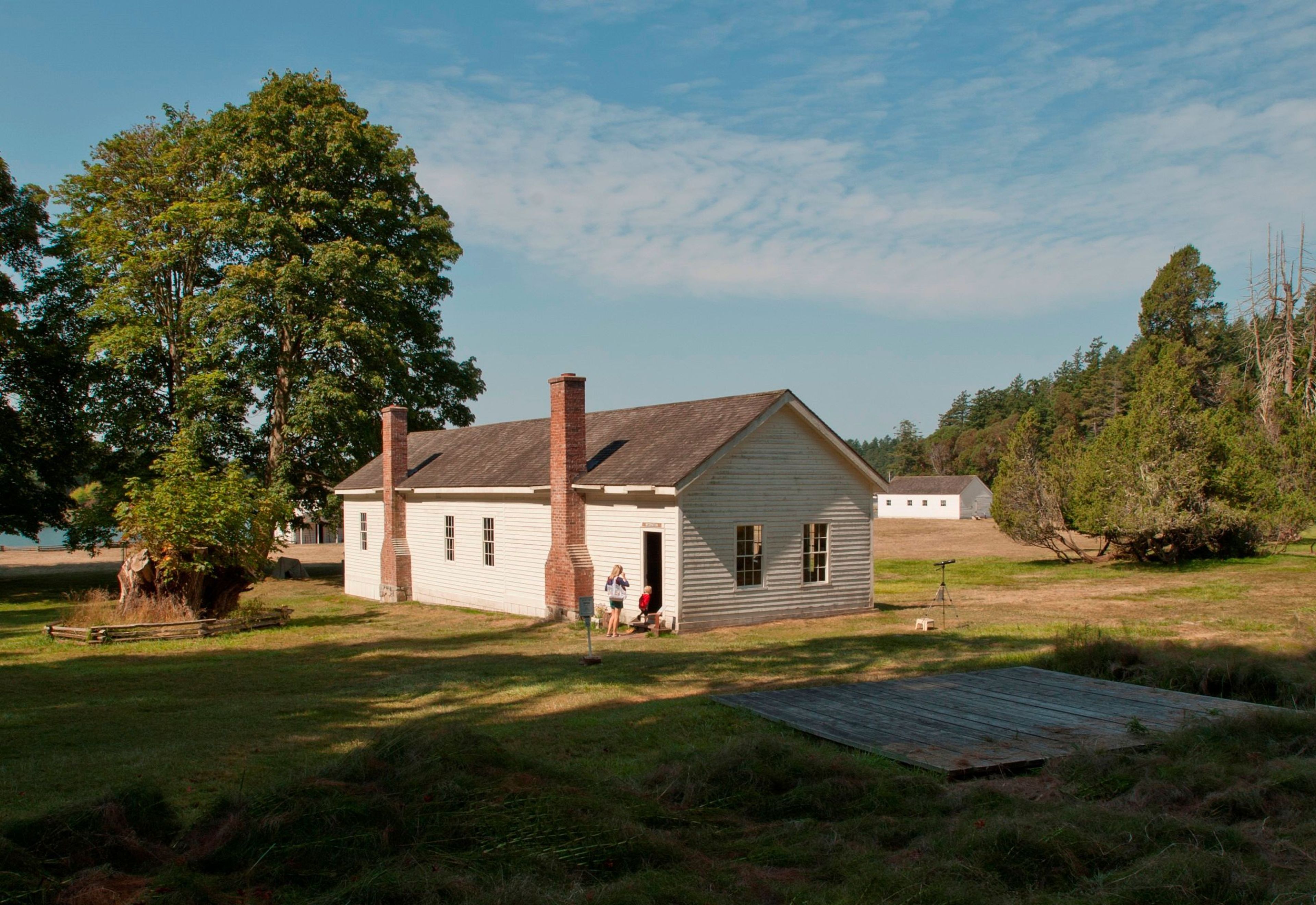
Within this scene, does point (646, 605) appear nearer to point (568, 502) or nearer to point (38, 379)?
point (568, 502)

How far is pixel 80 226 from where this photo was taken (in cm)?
3475

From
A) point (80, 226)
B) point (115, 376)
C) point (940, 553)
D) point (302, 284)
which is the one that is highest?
point (80, 226)

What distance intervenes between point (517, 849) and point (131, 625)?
16.7 meters

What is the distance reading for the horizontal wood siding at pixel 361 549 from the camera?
100ft

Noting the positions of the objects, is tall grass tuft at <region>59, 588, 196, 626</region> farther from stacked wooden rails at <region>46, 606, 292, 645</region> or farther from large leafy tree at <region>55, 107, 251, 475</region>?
large leafy tree at <region>55, 107, 251, 475</region>

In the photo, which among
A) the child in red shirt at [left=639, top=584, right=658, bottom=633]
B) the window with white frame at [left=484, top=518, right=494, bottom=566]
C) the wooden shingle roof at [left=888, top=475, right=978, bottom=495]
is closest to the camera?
the child in red shirt at [left=639, top=584, right=658, bottom=633]

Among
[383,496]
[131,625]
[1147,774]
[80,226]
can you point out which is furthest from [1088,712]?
[80,226]

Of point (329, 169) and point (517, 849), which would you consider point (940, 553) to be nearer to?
point (329, 169)

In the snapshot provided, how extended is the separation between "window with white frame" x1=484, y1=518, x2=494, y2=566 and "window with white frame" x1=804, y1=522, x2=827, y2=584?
27.9ft

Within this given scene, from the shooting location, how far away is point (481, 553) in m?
25.5

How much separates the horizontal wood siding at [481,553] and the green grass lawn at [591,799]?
8.51m

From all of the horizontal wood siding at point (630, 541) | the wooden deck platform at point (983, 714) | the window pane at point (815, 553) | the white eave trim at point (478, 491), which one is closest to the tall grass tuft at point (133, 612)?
the white eave trim at point (478, 491)

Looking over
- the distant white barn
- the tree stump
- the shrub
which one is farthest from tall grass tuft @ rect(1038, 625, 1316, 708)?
the distant white barn

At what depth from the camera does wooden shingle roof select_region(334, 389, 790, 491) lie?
20.5 metres
